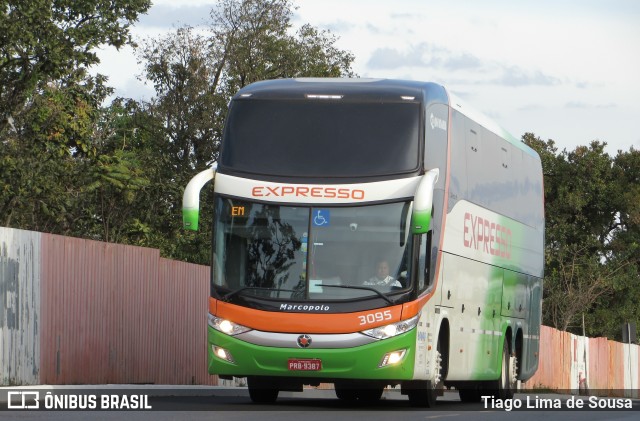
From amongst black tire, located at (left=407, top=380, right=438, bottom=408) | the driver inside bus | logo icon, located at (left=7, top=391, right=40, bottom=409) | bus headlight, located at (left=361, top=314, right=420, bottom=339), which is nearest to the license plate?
bus headlight, located at (left=361, top=314, right=420, bottom=339)

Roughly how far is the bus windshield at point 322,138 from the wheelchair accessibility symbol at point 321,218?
1.50 feet

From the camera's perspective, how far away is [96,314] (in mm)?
22453

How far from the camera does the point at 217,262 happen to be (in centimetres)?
1730

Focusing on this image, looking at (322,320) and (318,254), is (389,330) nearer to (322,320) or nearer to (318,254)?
(322,320)

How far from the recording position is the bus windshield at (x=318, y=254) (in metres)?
16.9

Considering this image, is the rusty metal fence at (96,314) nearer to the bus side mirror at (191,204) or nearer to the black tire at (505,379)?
the bus side mirror at (191,204)

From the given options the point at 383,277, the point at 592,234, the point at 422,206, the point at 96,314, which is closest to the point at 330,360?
the point at 383,277

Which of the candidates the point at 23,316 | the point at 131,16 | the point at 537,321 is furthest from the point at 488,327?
the point at 131,16

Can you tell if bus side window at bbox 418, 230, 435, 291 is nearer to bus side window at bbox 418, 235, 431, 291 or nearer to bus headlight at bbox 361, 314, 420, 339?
bus side window at bbox 418, 235, 431, 291

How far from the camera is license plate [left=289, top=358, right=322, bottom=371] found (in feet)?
55.1

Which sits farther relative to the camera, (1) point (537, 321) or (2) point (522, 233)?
(1) point (537, 321)

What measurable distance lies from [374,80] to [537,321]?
9469mm

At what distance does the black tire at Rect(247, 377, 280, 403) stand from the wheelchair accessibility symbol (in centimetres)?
259

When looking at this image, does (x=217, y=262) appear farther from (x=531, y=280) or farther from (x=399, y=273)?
(x=531, y=280)
